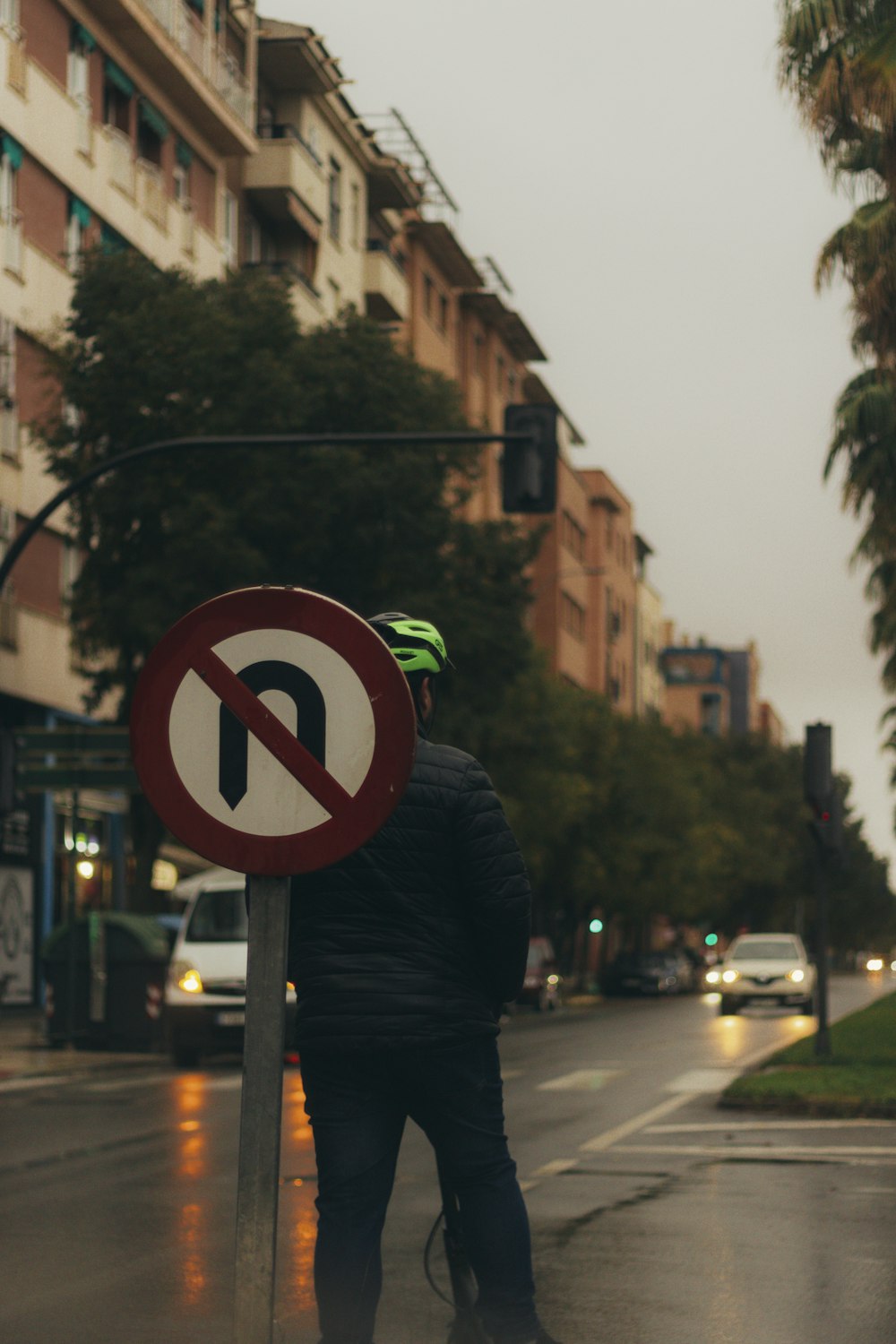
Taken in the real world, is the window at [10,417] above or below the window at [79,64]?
below

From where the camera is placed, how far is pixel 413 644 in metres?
4.96

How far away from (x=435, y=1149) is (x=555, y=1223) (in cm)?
494

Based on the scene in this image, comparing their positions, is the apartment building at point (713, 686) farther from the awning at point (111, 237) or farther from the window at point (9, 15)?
the window at point (9, 15)

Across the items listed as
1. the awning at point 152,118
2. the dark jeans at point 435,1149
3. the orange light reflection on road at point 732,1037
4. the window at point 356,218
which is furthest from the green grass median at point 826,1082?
the window at point 356,218

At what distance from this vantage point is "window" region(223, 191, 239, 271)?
45.6 meters

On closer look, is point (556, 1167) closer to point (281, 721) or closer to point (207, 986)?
point (281, 721)

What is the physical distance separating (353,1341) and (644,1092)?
46.5 feet

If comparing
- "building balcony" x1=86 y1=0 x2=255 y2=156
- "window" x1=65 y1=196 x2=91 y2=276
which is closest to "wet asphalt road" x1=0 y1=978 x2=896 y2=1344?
"window" x1=65 y1=196 x2=91 y2=276

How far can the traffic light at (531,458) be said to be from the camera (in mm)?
19781

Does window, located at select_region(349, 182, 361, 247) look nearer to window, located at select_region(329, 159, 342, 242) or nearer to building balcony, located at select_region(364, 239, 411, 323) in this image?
building balcony, located at select_region(364, 239, 411, 323)

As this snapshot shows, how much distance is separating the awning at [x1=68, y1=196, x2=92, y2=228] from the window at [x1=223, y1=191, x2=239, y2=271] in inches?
309

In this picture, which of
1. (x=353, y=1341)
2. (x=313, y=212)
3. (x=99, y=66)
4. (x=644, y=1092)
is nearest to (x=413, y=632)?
(x=353, y=1341)

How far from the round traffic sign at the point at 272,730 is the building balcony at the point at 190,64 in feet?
117

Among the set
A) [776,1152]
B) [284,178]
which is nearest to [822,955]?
[776,1152]
